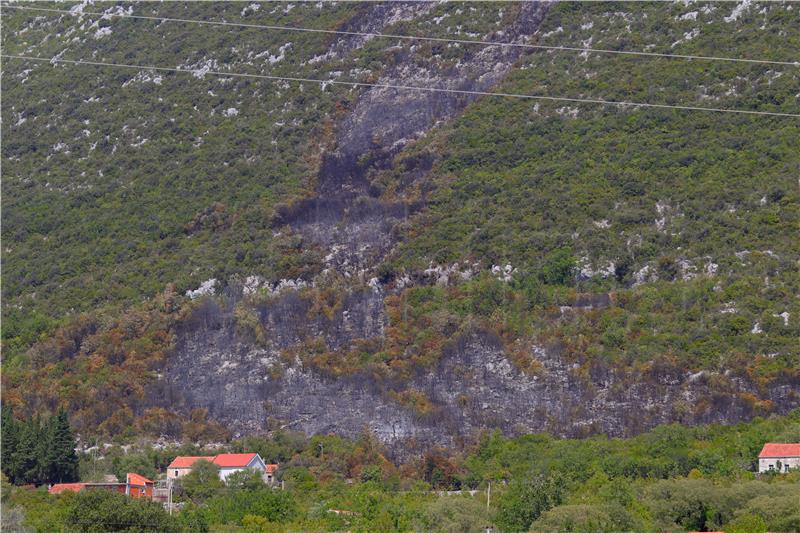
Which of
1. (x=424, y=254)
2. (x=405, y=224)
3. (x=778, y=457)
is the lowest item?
(x=778, y=457)

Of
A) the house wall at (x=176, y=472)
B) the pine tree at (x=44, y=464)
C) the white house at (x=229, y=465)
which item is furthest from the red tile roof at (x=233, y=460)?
the pine tree at (x=44, y=464)

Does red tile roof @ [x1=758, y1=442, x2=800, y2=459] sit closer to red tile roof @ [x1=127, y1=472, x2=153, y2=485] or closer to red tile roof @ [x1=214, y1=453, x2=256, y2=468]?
red tile roof @ [x1=214, y1=453, x2=256, y2=468]

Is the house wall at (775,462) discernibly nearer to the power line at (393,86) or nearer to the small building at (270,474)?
the small building at (270,474)

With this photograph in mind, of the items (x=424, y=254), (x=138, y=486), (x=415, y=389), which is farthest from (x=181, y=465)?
(x=424, y=254)

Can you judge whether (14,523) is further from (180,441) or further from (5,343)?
(5,343)

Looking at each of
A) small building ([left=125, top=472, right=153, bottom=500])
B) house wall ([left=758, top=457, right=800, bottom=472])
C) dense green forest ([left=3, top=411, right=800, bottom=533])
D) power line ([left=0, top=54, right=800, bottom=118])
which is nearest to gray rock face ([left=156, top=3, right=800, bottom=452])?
dense green forest ([left=3, top=411, right=800, bottom=533])

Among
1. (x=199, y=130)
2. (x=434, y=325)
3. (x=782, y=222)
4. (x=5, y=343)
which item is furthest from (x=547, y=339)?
(x=199, y=130)

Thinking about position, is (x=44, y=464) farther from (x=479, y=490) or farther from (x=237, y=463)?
(x=479, y=490)
